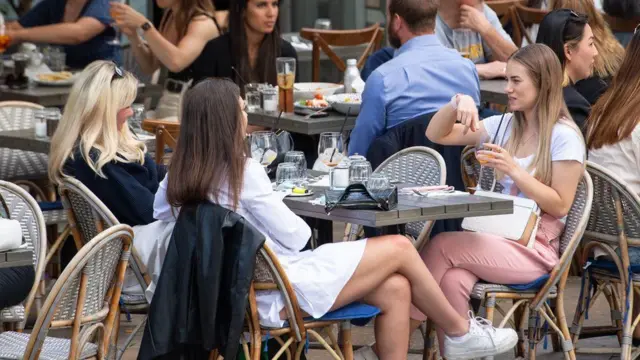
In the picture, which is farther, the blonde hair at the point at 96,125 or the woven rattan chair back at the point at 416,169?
the woven rattan chair back at the point at 416,169

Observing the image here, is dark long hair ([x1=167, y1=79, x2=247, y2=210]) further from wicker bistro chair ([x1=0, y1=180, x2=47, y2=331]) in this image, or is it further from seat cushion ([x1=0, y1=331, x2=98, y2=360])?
seat cushion ([x1=0, y1=331, x2=98, y2=360])

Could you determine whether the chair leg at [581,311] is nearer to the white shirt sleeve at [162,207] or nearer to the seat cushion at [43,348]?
the white shirt sleeve at [162,207]

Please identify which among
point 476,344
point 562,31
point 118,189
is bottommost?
point 476,344

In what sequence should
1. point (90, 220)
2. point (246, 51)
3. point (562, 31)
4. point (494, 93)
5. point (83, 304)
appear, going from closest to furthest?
1. point (83, 304)
2. point (90, 220)
3. point (562, 31)
4. point (494, 93)
5. point (246, 51)

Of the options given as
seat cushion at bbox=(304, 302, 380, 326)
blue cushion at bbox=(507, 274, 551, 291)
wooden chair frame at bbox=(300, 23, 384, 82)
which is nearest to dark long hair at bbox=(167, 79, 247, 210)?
seat cushion at bbox=(304, 302, 380, 326)

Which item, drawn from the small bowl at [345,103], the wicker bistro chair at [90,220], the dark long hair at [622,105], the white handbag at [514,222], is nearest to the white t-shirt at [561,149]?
the white handbag at [514,222]

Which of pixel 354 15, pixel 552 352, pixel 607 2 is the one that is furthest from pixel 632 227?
pixel 354 15

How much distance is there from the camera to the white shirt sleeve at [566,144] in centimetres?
491

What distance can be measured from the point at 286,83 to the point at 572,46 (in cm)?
142

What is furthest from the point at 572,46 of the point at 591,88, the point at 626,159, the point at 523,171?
the point at 523,171

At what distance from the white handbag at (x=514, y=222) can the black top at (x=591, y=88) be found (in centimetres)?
173

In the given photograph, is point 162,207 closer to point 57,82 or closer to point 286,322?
point 286,322

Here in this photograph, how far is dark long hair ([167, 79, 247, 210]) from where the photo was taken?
13.9ft

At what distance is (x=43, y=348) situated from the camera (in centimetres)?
396
